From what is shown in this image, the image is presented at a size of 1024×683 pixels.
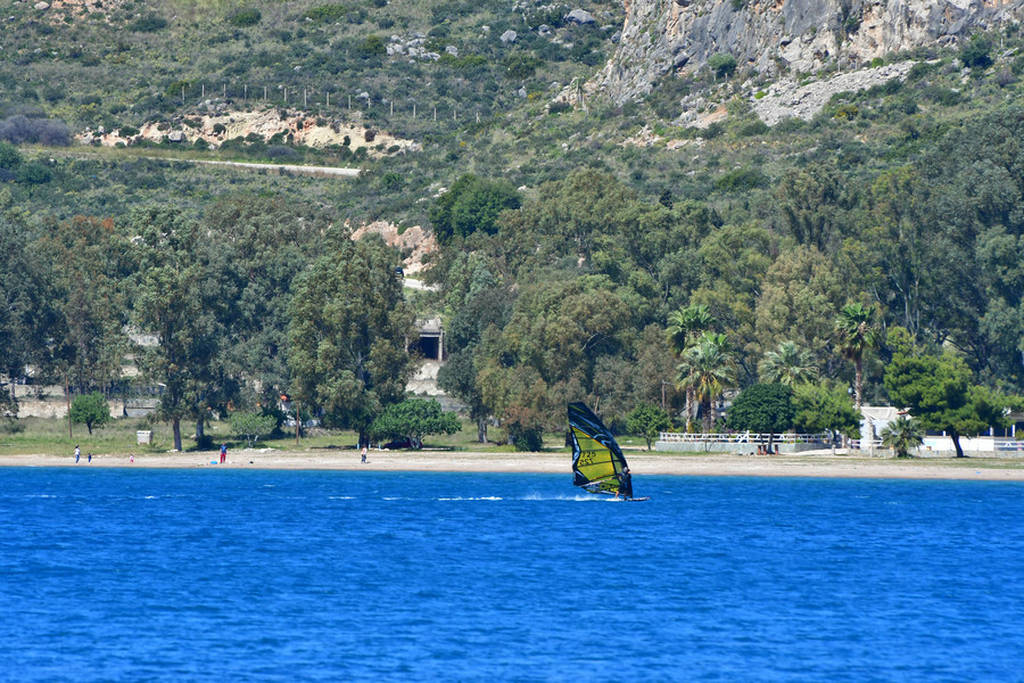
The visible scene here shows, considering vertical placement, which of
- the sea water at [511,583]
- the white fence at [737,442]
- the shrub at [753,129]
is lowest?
the sea water at [511,583]

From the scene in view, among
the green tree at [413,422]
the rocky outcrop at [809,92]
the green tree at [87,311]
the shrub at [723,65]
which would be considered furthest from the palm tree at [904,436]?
the shrub at [723,65]

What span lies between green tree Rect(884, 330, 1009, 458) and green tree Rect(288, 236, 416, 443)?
33575mm

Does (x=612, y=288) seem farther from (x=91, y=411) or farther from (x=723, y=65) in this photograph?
(x=723, y=65)

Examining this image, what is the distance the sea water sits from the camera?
4231 centimetres

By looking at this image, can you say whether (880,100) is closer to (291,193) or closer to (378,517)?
(291,193)

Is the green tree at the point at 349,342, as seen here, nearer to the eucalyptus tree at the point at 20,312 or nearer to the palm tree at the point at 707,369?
the palm tree at the point at 707,369

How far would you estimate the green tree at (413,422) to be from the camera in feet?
347

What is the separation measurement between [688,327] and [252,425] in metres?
31.6

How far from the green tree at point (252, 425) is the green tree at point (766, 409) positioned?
33.5m

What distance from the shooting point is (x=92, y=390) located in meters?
121

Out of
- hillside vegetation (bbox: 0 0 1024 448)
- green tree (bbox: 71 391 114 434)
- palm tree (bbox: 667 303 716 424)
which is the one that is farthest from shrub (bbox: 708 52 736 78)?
green tree (bbox: 71 391 114 434)

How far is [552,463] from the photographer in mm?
99812

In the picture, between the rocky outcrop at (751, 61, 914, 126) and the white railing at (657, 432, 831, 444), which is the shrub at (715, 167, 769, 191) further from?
the white railing at (657, 432, 831, 444)

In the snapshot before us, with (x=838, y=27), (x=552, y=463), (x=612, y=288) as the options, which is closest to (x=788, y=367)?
(x=612, y=288)
